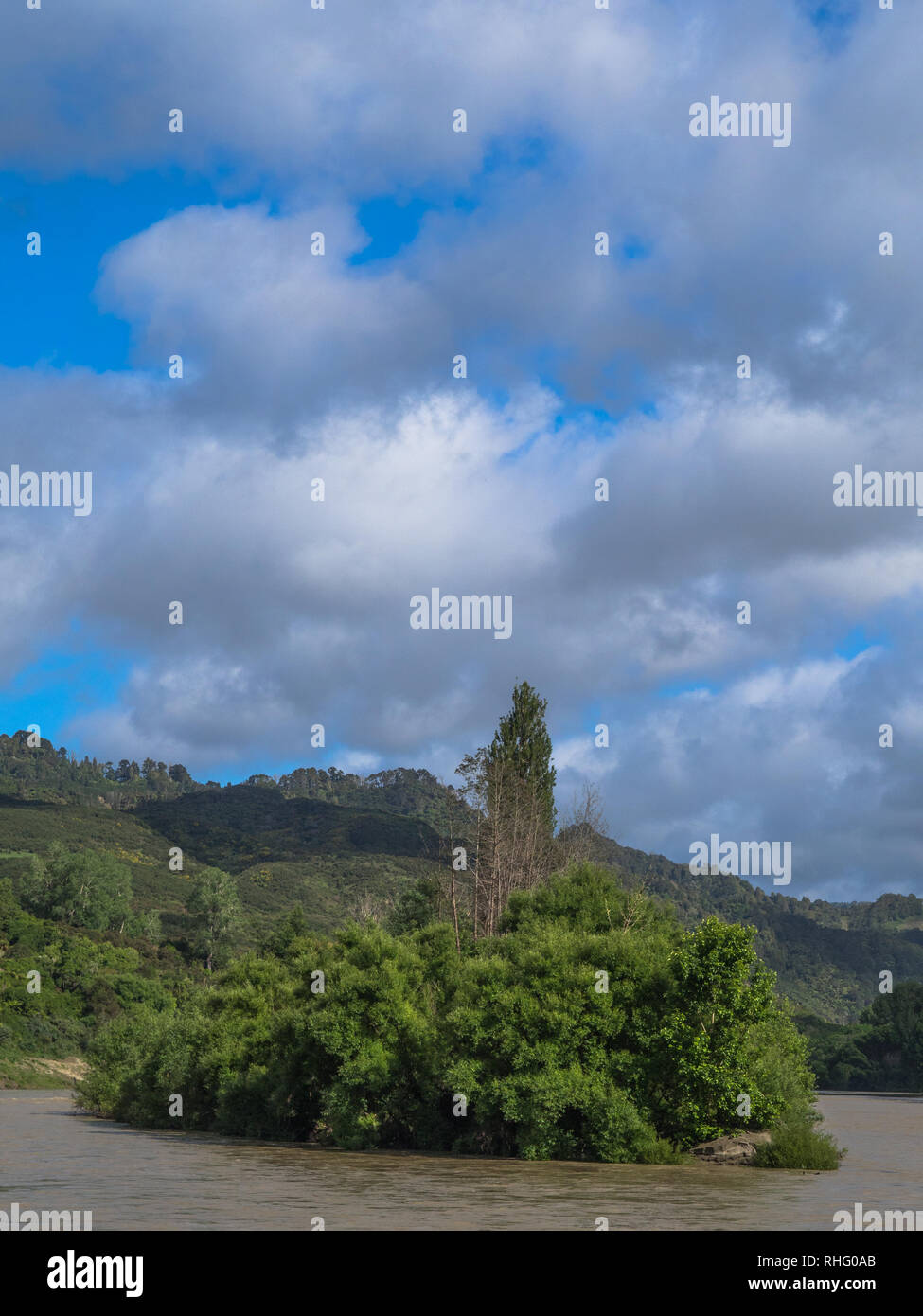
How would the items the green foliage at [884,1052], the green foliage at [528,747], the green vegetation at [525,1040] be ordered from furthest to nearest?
the green foliage at [884,1052], the green foliage at [528,747], the green vegetation at [525,1040]

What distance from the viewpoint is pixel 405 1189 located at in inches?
1421

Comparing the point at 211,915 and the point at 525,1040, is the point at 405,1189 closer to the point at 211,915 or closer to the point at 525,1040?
the point at 525,1040

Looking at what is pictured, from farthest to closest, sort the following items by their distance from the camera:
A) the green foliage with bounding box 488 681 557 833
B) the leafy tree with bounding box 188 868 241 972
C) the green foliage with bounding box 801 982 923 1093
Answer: the leafy tree with bounding box 188 868 241 972, the green foliage with bounding box 801 982 923 1093, the green foliage with bounding box 488 681 557 833

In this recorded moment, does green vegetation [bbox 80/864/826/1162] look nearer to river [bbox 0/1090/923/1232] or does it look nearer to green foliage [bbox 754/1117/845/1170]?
green foliage [bbox 754/1117/845/1170]

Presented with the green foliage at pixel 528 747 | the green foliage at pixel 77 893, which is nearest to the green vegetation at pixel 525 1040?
the green foliage at pixel 528 747

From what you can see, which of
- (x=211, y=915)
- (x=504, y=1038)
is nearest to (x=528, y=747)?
(x=504, y=1038)

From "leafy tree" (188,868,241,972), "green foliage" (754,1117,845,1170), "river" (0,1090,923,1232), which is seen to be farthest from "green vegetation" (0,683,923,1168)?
"leafy tree" (188,868,241,972)

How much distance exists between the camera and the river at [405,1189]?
29.3m

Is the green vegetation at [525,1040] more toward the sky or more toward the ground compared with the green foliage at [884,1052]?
more toward the sky

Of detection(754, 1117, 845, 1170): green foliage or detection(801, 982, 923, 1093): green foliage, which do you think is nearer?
detection(754, 1117, 845, 1170): green foliage

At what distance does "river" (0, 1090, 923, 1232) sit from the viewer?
29.3 metres

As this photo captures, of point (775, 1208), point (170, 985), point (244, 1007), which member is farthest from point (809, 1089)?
point (170, 985)

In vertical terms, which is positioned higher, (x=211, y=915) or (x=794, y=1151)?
(x=211, y=915)

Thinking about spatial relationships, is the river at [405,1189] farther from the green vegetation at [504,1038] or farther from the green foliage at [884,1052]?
the green foliage at [884,1052]
